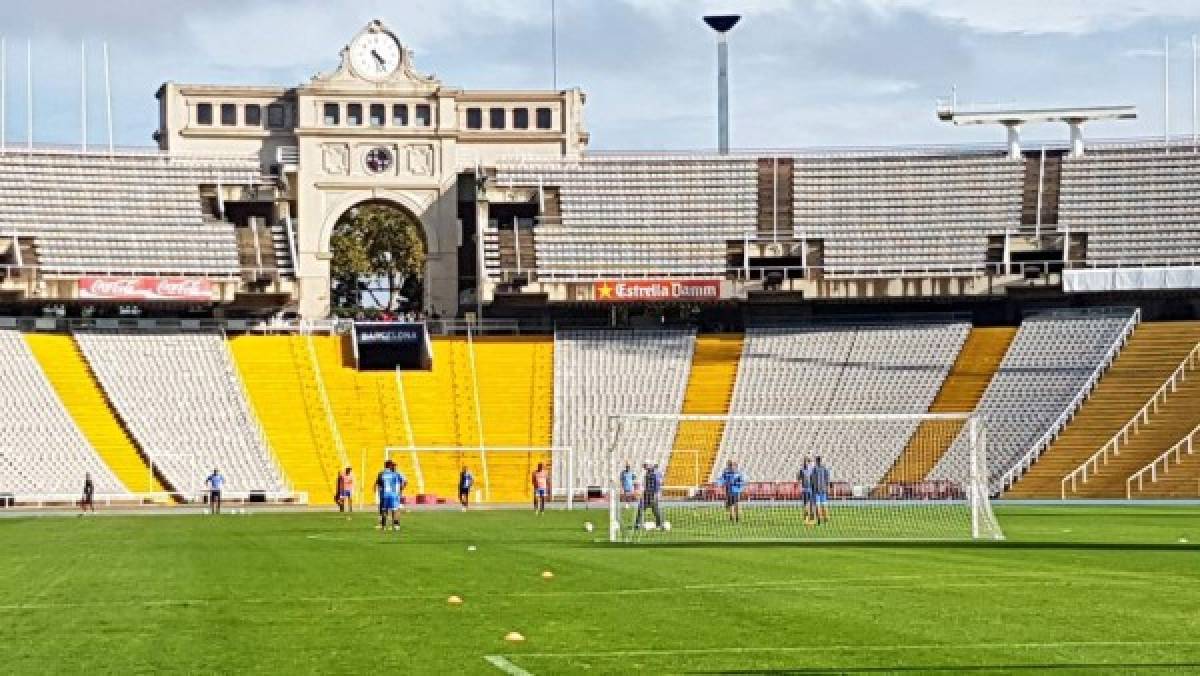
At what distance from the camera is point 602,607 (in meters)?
20.3

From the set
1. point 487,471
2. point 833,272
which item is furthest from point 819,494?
point 833,272

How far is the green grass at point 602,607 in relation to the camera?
51.2 ft

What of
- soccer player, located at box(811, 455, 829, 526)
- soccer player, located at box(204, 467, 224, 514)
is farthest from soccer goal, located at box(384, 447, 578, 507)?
soccer player, located at box(811, 455, 829, 526)

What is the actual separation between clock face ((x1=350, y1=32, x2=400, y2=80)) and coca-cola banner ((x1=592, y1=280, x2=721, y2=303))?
14.5 meters

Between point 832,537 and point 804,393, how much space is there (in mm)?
35834

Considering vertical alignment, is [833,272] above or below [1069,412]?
above

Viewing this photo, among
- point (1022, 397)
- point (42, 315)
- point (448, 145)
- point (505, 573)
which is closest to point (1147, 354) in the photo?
point (1022, 397)

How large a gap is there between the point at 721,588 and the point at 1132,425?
151 feet

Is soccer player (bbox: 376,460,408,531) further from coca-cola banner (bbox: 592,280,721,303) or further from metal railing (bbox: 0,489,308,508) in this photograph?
coca-cola banner (bbox: 592,280,721,303)

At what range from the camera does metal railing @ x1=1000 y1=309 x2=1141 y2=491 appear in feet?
213

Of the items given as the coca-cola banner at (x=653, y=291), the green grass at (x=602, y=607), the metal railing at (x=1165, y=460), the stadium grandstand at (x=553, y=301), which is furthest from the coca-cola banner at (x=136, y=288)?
the green grass at (x=602, y=607)

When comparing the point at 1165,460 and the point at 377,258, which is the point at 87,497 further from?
the point at 377,258

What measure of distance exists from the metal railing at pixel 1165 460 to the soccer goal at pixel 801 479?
17.5ft

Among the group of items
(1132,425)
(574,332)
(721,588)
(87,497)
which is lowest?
(87,497)
